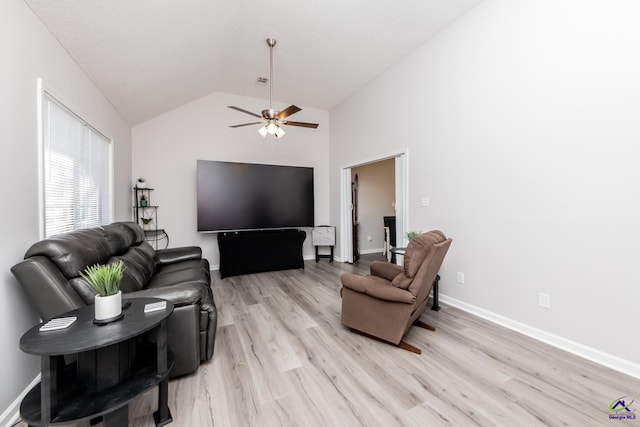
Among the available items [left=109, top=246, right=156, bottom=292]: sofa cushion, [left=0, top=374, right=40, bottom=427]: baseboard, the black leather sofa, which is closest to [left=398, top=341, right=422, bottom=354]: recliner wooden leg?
the black leather sofa

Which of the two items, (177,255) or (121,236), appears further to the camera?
(177,255)

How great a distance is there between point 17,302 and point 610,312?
13.7ft

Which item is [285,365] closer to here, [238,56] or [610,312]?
[610,312]

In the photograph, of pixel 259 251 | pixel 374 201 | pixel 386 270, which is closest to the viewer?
pixel 386 270

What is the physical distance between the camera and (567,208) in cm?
217

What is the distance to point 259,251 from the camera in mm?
4684

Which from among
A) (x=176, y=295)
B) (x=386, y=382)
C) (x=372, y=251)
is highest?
(x=176, y=295)

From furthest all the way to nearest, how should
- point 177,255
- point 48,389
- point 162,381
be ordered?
1. point 177,255
2. point 162,381
3. point 48,389

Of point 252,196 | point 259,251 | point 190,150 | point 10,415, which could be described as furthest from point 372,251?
point 10,415

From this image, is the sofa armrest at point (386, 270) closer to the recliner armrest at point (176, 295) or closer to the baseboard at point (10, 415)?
the recliner armrest at point (176, 295)

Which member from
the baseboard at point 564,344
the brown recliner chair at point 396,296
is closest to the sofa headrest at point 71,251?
the brown recliner chair at point 396,296

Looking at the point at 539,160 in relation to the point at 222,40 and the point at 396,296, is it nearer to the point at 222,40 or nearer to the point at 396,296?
the point at 396,296

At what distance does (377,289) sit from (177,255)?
275cm

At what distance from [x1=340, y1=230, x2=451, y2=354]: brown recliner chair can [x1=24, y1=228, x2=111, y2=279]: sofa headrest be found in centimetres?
202
